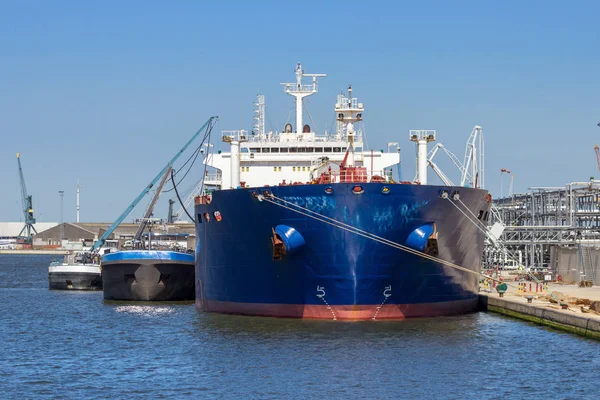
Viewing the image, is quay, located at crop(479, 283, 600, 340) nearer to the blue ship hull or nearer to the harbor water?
the harbor water

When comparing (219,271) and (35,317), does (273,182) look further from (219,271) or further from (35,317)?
(35,317)

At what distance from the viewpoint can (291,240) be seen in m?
32.2

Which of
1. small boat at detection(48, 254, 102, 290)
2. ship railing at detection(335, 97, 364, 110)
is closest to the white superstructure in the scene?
ship railing at detection(335, 97, 364, 110)

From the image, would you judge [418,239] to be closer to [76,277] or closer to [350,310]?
[350,310]

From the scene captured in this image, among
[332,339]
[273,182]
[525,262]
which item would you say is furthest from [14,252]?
[332,339]

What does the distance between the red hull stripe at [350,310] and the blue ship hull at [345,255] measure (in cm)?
3

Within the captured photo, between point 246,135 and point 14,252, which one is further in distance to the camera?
point 14,252

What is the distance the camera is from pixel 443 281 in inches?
1369

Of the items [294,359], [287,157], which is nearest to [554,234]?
[287,157]

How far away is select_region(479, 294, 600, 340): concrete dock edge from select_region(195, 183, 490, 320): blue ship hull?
227 centimetres

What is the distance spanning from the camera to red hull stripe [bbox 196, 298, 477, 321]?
32406 mm

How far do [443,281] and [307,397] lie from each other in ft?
45.5

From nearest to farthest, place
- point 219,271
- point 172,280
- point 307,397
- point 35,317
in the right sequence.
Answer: point 307,397 < point 219,271 < point 35,317 < point 172,280

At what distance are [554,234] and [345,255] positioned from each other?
28374mm
